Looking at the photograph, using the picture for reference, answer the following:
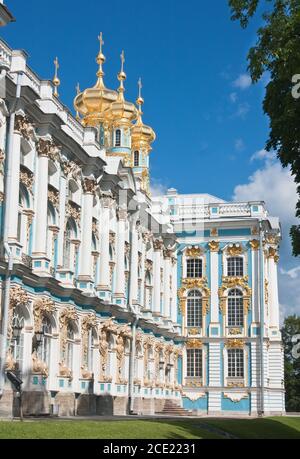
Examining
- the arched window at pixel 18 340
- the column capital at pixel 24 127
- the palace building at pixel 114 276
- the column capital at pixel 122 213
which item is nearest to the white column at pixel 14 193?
the palace building at pixel 114 276

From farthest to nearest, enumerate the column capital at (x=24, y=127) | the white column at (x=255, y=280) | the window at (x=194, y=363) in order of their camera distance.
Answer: the window at (x=194, y=363) < the white column at (x=255, y=280) < the column capital at (x=24, y=127)

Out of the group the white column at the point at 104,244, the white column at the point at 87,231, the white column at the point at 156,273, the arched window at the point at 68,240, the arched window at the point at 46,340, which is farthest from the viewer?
the white column at the point at 156,273

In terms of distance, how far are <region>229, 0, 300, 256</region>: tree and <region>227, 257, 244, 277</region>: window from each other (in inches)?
1173

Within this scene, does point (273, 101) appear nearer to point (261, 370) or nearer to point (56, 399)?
point (56, 399)

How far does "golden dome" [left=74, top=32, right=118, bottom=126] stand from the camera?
44.8 metres

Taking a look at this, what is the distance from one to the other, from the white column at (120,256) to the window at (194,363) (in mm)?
13171

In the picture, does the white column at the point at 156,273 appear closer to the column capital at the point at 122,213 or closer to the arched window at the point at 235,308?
the arched window at the point at 235,308

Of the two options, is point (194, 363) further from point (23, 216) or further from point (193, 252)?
point (23, 216)

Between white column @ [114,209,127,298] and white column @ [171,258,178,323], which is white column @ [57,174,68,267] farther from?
white column @ [171,258,178,323]

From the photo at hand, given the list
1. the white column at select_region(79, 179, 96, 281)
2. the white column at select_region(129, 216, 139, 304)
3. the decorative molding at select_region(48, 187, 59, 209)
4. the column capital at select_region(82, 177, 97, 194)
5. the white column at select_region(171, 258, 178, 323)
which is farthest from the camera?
the white column at select_region(171, 258, 178, 323)

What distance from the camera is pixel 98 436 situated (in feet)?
56.3

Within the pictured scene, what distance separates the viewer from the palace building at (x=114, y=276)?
27.1 meters

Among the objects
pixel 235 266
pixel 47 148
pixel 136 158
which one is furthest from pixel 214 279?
pixel 47 148

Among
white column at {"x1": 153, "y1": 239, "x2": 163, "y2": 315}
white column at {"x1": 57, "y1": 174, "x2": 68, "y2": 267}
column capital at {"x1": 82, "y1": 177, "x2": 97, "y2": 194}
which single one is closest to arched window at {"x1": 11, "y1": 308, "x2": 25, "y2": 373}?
white column at {"x1": 57, "y1": 174, "x2": 68, "y2": 267}
